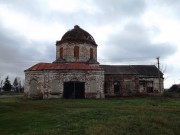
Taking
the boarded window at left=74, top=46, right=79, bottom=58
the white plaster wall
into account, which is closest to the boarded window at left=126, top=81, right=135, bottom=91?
the white plaster wall

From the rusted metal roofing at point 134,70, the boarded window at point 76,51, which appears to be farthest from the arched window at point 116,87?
the boarded window at point 76,51

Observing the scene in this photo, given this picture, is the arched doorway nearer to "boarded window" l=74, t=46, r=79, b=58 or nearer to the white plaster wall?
the white plaster wall

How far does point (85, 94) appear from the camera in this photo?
43562 millimetres

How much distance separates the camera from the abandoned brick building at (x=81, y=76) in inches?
1704

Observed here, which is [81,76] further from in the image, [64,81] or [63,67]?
[63,67]

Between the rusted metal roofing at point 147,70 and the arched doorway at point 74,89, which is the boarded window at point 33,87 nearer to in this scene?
the arched doorway at point 74,89


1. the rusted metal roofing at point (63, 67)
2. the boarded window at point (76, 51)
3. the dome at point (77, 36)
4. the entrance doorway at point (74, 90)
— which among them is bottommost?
the entrance doorway at point (74, 90)

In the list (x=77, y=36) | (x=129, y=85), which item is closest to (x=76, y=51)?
(x=77, y=36)

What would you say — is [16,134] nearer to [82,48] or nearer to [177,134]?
[177,134]

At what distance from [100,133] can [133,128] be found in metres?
2.72

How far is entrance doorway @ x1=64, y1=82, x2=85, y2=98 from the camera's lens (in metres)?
44.0

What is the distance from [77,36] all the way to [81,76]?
8.51 m

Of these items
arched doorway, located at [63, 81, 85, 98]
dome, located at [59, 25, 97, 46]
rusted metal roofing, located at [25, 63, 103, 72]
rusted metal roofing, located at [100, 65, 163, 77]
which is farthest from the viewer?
rusted metal roofing, located at [100, 65, 163, 77]

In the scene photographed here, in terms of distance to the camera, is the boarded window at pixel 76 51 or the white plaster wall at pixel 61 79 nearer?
the white plaster wall at pixel 61 79
